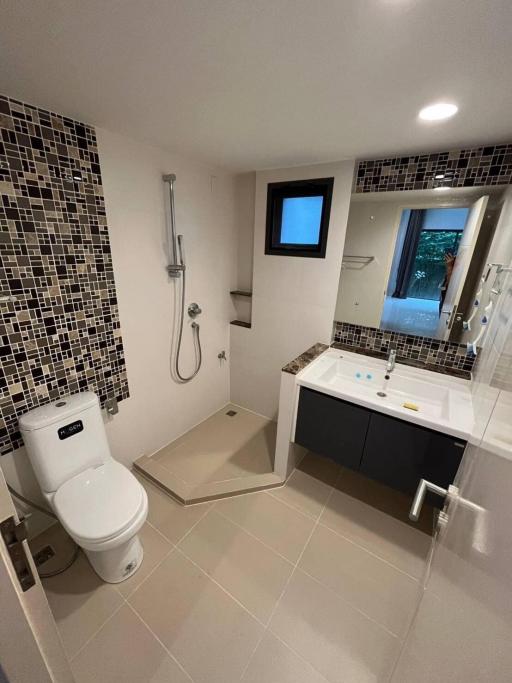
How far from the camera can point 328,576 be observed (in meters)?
1.50

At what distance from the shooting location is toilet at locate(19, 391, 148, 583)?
1.28 m

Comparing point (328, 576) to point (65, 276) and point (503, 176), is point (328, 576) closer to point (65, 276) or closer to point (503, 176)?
point (65, 276)

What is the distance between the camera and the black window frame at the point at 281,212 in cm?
199

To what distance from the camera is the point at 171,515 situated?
1803mm

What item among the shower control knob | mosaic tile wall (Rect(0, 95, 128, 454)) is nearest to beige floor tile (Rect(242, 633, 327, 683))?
mosaic tile wall (Rect(0, 95, 128, 454))

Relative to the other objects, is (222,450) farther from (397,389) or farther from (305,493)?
(397,389)

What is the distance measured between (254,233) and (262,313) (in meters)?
0.68

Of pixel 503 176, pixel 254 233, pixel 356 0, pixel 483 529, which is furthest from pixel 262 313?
pixel 483 529

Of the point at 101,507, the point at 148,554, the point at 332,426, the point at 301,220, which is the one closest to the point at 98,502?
the point at 101,507

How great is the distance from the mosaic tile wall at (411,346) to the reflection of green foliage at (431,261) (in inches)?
12.4

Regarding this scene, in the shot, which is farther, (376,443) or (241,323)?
(241,323)

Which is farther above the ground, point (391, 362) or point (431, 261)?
point (431, 261)

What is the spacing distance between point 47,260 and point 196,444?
1737mm

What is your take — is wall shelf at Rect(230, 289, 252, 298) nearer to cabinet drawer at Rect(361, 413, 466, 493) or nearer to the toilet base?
cabinet drawer at Rect(361, 413, 466, 493)
